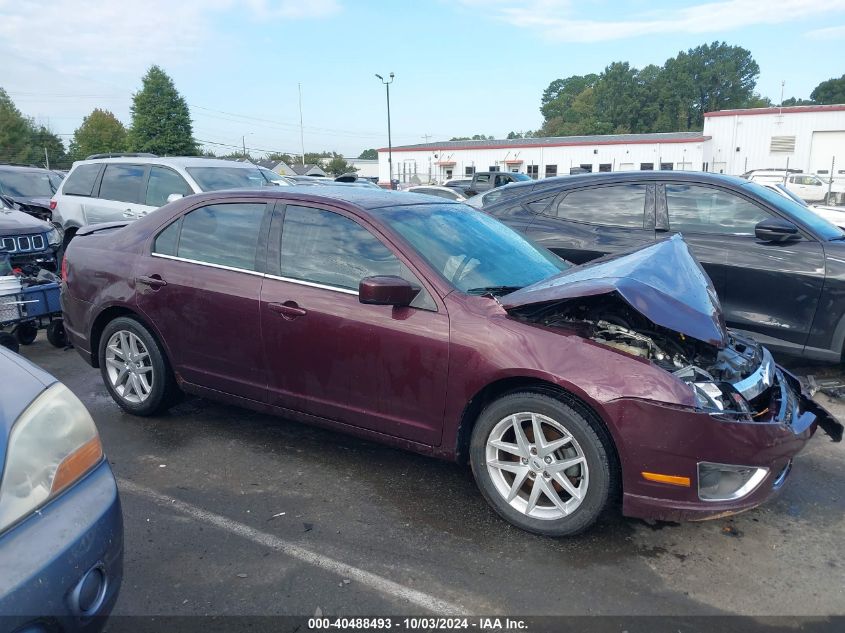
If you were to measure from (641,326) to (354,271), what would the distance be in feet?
5.17

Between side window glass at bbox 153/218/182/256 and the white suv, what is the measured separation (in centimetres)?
431

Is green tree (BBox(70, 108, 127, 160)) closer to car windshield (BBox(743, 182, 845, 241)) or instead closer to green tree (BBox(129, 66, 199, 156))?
green tree (BBox(129, 66, 199, 156))

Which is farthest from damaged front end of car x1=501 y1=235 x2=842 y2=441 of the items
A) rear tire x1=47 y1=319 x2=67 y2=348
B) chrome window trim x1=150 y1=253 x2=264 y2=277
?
rear tire x1=47 y1=319 x2=67 y2=348

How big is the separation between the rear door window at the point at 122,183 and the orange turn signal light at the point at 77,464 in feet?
24.7

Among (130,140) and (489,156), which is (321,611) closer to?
(489,156)

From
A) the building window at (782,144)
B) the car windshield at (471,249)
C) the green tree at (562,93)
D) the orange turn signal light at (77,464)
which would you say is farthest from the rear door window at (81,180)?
the green tree at (562,93)

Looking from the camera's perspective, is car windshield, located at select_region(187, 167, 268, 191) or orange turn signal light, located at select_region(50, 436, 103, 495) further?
car windshield, located at select_region(187, 167, 268, 191)

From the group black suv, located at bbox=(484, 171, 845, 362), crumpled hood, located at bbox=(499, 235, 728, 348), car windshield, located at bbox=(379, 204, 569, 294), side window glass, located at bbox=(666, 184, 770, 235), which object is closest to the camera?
crumpled hood, located at bbox=(499, 235, 728, 348)

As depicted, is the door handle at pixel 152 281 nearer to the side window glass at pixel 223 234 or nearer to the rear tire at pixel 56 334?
the side window glass at pixel 223 234

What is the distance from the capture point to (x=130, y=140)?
61.7 meters

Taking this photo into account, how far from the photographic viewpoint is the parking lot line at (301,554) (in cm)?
268

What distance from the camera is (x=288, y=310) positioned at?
3.75m

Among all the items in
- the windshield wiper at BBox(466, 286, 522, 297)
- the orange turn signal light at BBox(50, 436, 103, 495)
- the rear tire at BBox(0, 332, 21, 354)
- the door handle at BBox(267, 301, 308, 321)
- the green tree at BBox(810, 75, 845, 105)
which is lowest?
the rear tire at BBox(0, 332, 21, 354)

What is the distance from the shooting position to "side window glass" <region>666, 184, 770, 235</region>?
5375 mm
